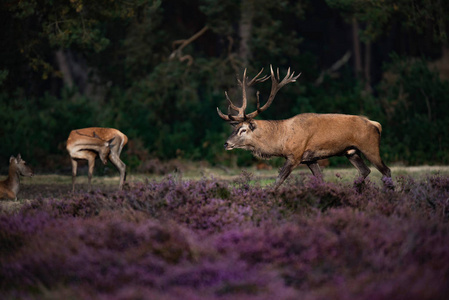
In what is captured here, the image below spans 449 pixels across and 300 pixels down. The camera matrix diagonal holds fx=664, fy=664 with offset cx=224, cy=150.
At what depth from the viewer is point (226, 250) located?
5734 millimetres

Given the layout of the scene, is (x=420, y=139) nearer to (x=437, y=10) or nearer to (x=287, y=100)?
(x=437, y=10)

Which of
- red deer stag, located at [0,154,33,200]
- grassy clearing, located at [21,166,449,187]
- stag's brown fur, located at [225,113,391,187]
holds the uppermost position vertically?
stag's brown fur, located at [225,113,391,187]

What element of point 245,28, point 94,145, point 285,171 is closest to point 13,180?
point 94,145

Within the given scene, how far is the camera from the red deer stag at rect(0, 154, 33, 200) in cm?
1195

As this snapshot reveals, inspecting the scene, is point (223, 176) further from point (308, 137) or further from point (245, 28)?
point (245, 28)

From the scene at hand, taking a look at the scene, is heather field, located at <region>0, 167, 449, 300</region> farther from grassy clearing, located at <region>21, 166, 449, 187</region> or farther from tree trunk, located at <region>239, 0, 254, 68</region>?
tree trunk, located at <region>239, 0, 254, 68</region>

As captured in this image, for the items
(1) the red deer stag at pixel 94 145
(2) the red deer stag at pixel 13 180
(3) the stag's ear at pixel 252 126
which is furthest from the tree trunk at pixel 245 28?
(3) the stag's ear at pixel 252 126

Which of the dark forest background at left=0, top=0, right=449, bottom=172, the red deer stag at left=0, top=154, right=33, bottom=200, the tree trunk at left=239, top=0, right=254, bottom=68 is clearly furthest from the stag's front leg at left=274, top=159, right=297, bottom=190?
the tree trunk at left=239, top=0, right=254, bottom=68

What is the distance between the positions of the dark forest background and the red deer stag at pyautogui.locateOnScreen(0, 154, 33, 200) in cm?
361

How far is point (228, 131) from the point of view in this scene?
2138cm

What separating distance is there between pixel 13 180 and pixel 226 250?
296 inches

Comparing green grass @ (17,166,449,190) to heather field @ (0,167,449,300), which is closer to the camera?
heather field @ (0,167,449,300)

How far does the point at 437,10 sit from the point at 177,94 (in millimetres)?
10152

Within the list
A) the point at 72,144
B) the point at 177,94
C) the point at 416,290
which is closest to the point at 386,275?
the point at 416,290
